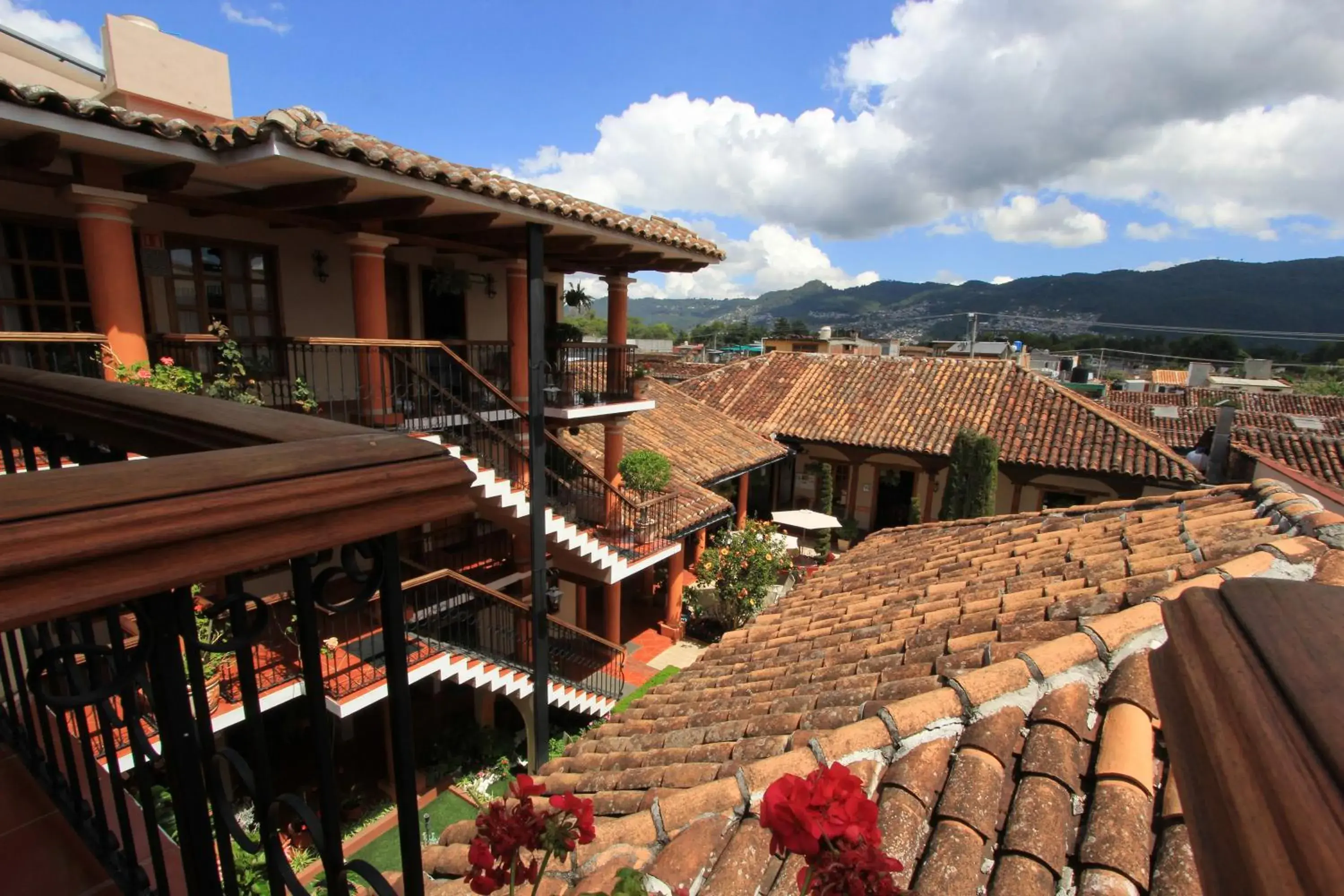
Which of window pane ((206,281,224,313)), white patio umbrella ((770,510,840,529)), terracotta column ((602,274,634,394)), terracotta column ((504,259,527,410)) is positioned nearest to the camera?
window pane ((206,281,224,313))

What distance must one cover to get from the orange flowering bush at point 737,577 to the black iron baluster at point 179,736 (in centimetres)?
1219

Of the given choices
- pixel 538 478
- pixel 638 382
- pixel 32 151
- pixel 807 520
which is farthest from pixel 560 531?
pixel 807 520

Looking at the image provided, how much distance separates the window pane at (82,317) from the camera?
609 cm

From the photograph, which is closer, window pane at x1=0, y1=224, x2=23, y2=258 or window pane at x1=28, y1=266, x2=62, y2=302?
window pane at x1=0, y1=224, x2=23, y2=258

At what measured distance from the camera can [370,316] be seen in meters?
6.84

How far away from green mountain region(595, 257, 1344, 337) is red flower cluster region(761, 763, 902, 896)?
107240mm

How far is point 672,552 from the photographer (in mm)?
11438

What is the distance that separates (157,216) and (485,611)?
6117 millimetres

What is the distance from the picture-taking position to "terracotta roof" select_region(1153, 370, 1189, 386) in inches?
1795

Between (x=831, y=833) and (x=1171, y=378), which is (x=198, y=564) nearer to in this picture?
(x=831, y=833)

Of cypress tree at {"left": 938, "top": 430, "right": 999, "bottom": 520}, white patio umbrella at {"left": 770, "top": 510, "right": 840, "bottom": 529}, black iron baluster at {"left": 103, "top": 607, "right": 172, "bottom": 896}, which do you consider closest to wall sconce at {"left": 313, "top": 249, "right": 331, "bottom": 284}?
black iron baluster at {"left": 103, "top": 607, "right": 172, "bottom": 896}

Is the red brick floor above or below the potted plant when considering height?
below

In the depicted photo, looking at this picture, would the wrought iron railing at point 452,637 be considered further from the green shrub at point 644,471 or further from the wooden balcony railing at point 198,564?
the wooden balcony railing at point 198,564

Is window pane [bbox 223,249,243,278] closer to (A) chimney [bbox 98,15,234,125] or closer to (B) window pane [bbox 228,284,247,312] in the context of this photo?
(B) window pane [bbox 228,284,247,312]
